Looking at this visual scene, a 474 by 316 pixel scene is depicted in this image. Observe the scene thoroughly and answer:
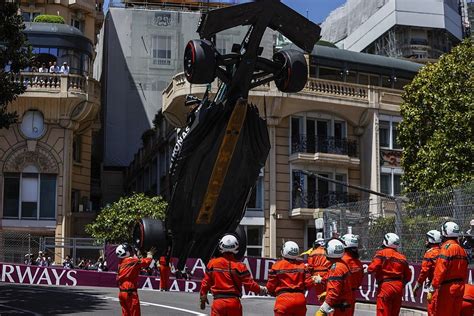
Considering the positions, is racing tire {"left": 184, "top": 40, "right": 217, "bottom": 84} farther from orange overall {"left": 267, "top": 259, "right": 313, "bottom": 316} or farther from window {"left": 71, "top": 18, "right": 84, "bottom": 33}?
window {"left": 71, "top": 18, "right": 84, "bottom": 33}

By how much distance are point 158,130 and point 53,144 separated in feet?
26.5

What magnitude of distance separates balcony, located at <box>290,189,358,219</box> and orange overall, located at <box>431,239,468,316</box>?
79.9 feet

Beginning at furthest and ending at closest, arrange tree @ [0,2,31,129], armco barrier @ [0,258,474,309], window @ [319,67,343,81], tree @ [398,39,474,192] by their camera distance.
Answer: window @ [319,67,343,81] < tree @ [398,39,474,192] < armco barrier @ [0,258,474,309] < tree @ [0,2,31,129]

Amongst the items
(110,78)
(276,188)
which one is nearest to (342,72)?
(276,188)

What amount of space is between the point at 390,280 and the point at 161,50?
4091 centimetres

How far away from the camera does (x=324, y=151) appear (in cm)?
3947

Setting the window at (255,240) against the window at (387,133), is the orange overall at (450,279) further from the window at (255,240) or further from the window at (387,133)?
the window at (387,133)

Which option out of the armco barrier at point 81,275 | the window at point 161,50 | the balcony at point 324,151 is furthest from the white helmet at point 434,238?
the window at point 161,50

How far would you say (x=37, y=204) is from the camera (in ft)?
128

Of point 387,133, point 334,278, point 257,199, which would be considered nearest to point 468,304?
point 334,278

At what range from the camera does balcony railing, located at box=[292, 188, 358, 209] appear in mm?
38172

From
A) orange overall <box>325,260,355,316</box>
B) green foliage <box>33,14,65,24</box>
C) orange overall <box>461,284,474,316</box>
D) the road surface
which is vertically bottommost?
the road surface

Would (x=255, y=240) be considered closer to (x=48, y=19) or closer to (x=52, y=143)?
(x=52, y=143)

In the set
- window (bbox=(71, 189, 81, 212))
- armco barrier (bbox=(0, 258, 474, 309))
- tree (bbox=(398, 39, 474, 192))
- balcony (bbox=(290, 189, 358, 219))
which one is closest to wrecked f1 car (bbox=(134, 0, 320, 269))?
armco barrier (bbox=(0, 258, 474, 309))
